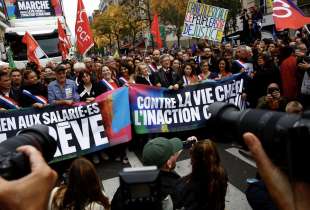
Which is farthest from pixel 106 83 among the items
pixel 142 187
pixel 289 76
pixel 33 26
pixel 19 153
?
pixel 33 26

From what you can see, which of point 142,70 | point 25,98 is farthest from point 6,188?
point 142,70

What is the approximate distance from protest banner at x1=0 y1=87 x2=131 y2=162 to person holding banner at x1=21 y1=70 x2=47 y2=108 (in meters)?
0.40

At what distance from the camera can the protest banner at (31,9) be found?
23.3 m

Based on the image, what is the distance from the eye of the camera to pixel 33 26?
21922 mm

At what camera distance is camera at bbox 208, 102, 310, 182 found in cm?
110

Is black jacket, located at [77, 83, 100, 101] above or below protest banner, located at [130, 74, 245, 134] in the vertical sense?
above

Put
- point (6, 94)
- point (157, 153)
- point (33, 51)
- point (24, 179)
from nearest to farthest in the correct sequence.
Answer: point (24, 179), point (157, 153), point (6, 94), point (33, 51)

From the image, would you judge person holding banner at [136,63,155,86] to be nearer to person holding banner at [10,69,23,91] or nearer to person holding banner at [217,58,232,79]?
person holding banner at [217,58,232,79]

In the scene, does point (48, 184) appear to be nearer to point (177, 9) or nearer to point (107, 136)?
point (107, 136)

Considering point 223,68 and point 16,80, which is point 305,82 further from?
point 16,80

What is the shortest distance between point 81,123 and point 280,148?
18.4ft

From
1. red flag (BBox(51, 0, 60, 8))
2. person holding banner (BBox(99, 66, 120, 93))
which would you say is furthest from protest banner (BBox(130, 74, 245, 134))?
red flag (BBox(51, 0, 60, 8))

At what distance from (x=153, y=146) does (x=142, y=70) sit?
4.95 meters

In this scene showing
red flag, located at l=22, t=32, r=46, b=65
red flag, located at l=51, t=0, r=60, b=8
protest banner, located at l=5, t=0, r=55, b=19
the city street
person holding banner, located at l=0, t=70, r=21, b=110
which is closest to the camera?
the city street
